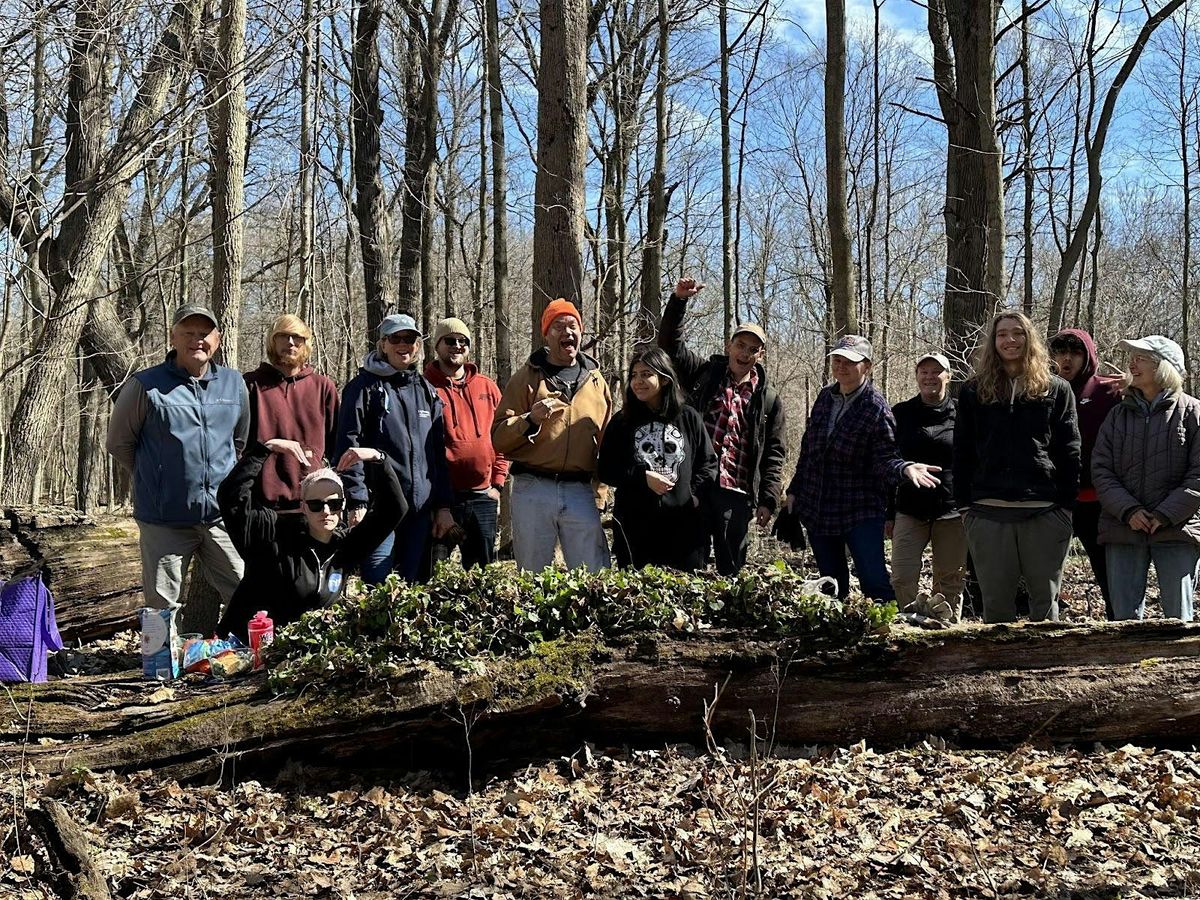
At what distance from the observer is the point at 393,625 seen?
→ 161 inches

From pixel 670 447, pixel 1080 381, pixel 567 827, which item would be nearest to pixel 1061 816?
pixel 567 827

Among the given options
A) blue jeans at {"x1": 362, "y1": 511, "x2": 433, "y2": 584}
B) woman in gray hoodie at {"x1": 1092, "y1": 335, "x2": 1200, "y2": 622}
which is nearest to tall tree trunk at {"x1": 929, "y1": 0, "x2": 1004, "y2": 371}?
woman in gray hoodie at {"x1": 1092, "y1": 335, "x2": 1200, "y2": 622}

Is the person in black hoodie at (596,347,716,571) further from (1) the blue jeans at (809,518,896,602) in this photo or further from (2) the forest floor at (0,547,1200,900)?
(2) the forest floor at (0,547,1200,900)

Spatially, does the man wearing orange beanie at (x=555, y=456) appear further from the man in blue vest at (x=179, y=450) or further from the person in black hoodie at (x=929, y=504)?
the person in black hoodie at (x=929, y=504)

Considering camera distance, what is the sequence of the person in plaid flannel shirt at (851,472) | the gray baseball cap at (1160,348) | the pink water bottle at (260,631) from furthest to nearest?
the person in plaid flannel shirt at (851,472) < the gray baseball cap at (1160,348) < the pink water bottle at (260,631)

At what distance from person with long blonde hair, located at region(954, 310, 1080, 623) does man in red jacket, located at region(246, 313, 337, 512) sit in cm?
398

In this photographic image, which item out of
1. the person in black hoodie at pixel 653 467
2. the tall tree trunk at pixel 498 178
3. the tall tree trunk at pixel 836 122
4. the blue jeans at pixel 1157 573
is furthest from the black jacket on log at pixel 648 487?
the tall tree trunk at pixel 498 178

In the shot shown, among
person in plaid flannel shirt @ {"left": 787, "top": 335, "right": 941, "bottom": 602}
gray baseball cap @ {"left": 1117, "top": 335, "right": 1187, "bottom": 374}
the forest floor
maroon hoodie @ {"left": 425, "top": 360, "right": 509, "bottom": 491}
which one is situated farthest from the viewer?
A: maroon hoodie @ {"left": 425, "top": 360, "right": 509, "bottom": 491}

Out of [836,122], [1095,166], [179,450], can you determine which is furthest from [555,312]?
[1095,166]

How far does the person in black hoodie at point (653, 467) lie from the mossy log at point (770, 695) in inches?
56.0

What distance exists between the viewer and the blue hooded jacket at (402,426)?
555cm

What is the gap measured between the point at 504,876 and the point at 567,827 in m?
0.37

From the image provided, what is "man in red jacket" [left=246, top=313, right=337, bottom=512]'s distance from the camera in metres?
5.65

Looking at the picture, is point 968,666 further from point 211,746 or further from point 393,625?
point 211,746
